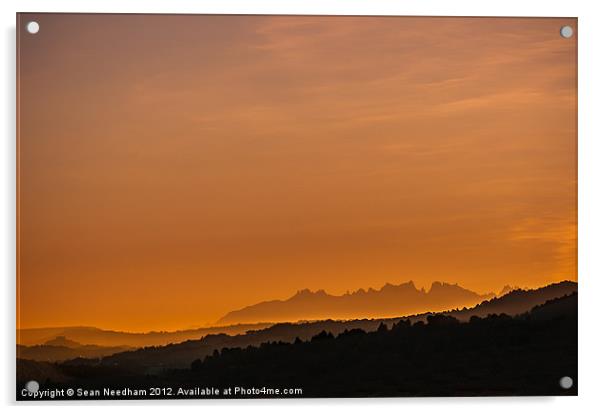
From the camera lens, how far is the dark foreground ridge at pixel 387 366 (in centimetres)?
220

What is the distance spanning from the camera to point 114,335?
2199mm

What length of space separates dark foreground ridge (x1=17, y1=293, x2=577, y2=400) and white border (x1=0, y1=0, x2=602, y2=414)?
0.11ft

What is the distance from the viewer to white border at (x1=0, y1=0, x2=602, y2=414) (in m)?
2.20

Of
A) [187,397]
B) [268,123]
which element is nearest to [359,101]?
[268,123]

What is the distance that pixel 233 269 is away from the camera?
2.22 meters

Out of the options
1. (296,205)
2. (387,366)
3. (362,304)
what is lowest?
(387,366)

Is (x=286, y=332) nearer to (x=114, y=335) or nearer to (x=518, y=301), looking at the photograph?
(x=114, y=335)
